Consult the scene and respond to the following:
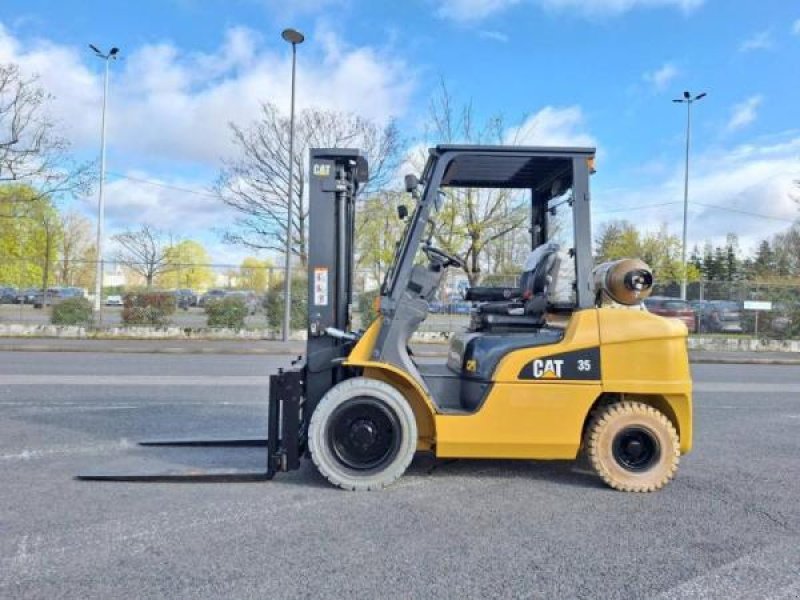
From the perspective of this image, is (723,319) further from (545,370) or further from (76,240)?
(76,240)

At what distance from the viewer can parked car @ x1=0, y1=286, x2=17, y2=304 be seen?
20772 mm

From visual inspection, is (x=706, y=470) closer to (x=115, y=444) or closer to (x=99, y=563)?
(x=99, y=563)

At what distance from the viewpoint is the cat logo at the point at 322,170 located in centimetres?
534

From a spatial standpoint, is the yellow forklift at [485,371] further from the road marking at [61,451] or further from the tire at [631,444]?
the road marking at [61,451]

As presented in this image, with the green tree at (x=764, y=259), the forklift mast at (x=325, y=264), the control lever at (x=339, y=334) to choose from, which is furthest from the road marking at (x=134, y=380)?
the green tree at (x=764, y=259)

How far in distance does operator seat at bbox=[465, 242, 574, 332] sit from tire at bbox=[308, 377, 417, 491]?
1134mm

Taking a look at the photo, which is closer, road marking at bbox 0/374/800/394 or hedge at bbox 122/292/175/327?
road marking at bbox 0/374/800/394

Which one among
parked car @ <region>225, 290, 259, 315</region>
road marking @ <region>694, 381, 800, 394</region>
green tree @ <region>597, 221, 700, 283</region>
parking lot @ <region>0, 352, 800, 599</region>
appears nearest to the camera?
parking lot @ <region>0, 352, 800, 599</region>

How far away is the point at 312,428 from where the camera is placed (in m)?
4.82

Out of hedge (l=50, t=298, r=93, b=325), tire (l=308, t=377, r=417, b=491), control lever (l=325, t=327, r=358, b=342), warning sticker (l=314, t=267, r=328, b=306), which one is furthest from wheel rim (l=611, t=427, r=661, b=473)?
hedge (l=50, t=298, r=93, b=325)

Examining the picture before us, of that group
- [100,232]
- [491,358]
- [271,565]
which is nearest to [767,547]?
[491,358]

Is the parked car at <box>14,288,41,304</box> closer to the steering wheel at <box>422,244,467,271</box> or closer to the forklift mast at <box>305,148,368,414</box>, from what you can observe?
the forklift mast at <box>305,148,368,414</box>

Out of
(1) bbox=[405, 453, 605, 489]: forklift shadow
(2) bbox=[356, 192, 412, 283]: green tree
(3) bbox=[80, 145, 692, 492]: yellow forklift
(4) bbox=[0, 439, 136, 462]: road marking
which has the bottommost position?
(1) bbox=[405, 453, 605, 489]: forklift shadow

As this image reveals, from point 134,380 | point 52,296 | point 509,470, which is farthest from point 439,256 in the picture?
point 52,296
